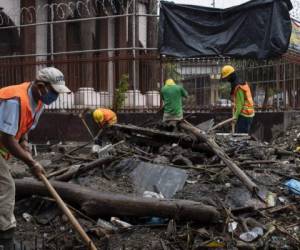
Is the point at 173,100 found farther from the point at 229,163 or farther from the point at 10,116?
the point at 10,116

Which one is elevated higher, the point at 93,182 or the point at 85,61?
the point at 85,61

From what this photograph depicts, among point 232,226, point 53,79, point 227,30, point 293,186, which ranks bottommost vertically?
point 232,226

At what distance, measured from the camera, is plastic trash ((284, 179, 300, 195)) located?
6.71 meters

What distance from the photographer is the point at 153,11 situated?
15.8m

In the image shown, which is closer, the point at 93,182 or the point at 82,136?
the point at 93,182

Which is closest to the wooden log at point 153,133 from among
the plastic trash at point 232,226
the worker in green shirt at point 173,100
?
the worker in green shirt at point 173,100

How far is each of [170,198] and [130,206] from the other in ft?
2.54

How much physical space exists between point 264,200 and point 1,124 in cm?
322

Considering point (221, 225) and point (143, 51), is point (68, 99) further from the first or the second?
point (221, 225)

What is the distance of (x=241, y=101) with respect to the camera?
10.6m

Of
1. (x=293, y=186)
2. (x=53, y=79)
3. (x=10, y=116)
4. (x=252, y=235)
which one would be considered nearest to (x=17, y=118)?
(x=10, y=116)

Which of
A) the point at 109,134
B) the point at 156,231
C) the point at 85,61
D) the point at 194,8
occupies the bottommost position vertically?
the point at 156,231

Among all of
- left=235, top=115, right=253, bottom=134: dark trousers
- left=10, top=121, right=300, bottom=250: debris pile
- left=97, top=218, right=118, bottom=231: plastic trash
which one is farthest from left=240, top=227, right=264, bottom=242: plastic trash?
left=235, top=115, right=253, bottom=134: dark trousers

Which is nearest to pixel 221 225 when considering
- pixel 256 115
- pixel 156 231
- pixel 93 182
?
pixel 156 231
